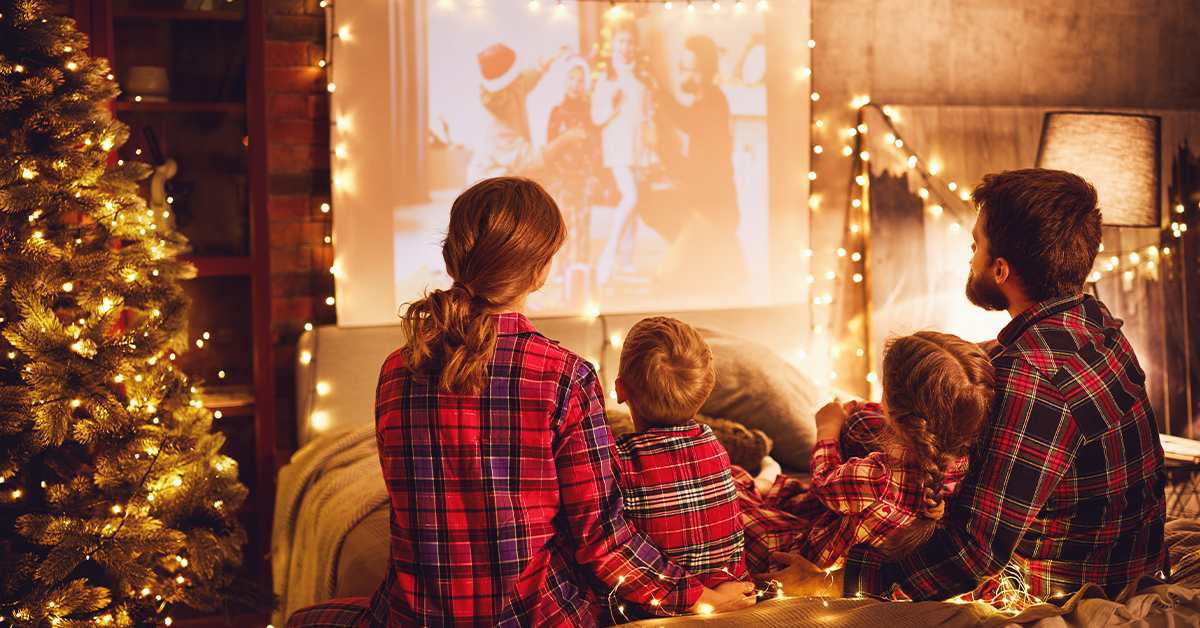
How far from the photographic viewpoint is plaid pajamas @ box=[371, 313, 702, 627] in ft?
4.09

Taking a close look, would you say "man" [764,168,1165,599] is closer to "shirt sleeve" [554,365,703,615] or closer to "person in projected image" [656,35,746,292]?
"shirt sleeve" [554,365,703,615]

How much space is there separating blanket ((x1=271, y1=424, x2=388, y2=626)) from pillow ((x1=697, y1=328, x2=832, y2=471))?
1093 mm

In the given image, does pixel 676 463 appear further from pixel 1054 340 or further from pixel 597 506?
pixel 1054 340

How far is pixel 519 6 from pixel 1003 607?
2.58 metres

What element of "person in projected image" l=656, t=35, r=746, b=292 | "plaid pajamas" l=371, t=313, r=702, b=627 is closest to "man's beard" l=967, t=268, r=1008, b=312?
"plaid pajamas" l=371, t=313, r=702, b=627

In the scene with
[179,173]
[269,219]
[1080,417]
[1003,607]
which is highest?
[179,173]

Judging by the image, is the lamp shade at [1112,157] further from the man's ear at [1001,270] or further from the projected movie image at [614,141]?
the man's ear at [1001,270]

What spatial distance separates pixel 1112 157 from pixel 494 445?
3.39 meters

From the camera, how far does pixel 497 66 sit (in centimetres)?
309

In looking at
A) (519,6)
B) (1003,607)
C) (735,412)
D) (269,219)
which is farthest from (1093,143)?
(269,219)

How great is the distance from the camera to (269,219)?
2.86 meters

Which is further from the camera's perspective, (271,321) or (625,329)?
(625,329)

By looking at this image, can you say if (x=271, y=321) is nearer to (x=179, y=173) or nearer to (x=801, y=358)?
(x=179, y=173)

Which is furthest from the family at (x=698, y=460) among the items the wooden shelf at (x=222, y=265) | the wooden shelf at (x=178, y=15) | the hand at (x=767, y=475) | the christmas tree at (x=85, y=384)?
the wooden shelf at (x=178, y=15)
